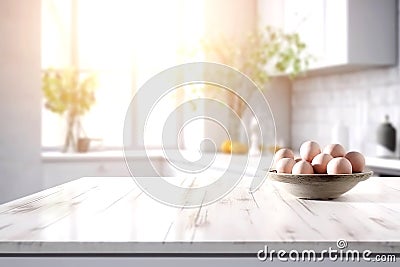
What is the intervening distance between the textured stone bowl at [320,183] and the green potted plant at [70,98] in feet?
12.4

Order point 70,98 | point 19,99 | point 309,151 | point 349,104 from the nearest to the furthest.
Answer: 1. point 309,151
2. point 19,99
3. point 349,104
4. point 70,98

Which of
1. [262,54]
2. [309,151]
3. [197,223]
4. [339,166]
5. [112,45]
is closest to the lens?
[197,223]

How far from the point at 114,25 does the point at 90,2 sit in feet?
0.96

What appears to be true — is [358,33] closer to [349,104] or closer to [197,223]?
[349,104]

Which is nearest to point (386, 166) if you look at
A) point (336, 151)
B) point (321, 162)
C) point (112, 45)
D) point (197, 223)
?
point (336, 151)

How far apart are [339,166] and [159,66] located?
4203mm

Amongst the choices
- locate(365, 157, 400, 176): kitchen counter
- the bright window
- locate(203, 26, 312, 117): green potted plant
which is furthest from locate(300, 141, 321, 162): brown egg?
the bright window

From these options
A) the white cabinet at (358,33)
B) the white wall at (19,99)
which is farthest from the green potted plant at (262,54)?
the white wall at (19,99)

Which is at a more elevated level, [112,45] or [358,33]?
[112,45]

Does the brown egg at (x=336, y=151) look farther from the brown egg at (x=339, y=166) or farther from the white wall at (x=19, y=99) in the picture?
the white wall at (x=19, y=99)

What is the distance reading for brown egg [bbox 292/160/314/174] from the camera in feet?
5.79

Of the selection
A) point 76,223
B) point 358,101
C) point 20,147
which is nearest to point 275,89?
point 358,101

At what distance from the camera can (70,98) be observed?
5387 mm

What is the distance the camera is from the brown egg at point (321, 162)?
5.88ft
